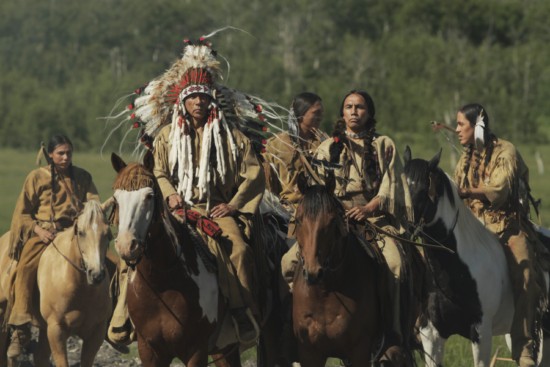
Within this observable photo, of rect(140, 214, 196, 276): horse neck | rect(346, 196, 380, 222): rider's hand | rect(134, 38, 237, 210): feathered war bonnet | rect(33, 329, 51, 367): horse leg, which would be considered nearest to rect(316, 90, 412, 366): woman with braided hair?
rect(346, 196, 380, 222): rider's hand

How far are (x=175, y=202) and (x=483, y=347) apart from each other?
10.5 ft

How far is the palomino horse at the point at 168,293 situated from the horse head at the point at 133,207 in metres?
0.02

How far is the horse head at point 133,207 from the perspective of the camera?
9.10m

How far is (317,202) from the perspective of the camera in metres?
9.44

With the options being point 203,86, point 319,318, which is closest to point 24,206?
point 203,86

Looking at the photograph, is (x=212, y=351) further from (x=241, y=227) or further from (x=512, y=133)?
(x=512, y=133)

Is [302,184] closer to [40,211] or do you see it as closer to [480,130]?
[480,130]

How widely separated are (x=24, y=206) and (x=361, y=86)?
213 feet

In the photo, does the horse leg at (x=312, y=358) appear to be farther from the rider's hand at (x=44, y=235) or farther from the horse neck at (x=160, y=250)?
the rider's hand at (x=44, y=235)

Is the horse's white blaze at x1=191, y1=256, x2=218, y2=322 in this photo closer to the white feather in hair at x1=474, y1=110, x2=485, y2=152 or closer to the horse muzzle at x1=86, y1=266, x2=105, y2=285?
the horse muzzle at x1=86, y1=266, x2=105, y2=285

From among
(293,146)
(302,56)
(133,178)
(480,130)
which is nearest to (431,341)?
(480,130)

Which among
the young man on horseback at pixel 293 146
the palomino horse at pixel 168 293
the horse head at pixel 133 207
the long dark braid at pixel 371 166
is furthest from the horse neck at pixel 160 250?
the young man on horseback at pixel 293 146

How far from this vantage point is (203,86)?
1104cm

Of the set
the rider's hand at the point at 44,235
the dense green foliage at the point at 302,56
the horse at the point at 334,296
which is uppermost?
the dense green foliage at the point at 302,56
